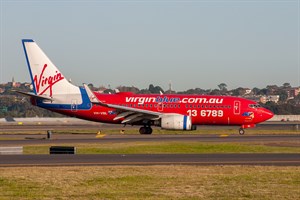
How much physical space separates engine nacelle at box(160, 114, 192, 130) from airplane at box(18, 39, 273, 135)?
0.18 meters

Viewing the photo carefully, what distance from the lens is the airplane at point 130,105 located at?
207 ft

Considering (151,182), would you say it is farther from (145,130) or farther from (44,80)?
(44,80)

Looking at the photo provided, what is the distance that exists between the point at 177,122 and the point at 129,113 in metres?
4.79

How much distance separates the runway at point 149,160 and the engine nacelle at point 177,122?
2477 centimetres

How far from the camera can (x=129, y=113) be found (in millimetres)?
62844

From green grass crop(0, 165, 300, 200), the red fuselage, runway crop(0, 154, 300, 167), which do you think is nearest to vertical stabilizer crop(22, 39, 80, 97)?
the red fuselage

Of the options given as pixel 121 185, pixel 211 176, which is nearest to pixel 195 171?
pixel 211 176

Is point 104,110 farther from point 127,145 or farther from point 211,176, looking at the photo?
point 211,176

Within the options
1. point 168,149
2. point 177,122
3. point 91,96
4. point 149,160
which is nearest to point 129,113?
point 91,96

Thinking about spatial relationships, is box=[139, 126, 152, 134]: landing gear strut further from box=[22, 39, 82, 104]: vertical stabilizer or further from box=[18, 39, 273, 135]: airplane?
box=[22, 39, 82, 104]: vertical stabilizer

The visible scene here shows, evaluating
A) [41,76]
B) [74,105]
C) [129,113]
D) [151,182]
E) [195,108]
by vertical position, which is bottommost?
[151,182]

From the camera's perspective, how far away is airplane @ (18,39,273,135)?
6300 centimetres

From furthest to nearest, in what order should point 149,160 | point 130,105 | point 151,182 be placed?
point 130,105 → point 149,160 → point 151,182

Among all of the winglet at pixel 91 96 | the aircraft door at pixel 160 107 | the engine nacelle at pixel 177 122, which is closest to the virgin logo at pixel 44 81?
the winglet at pixel 91 96
